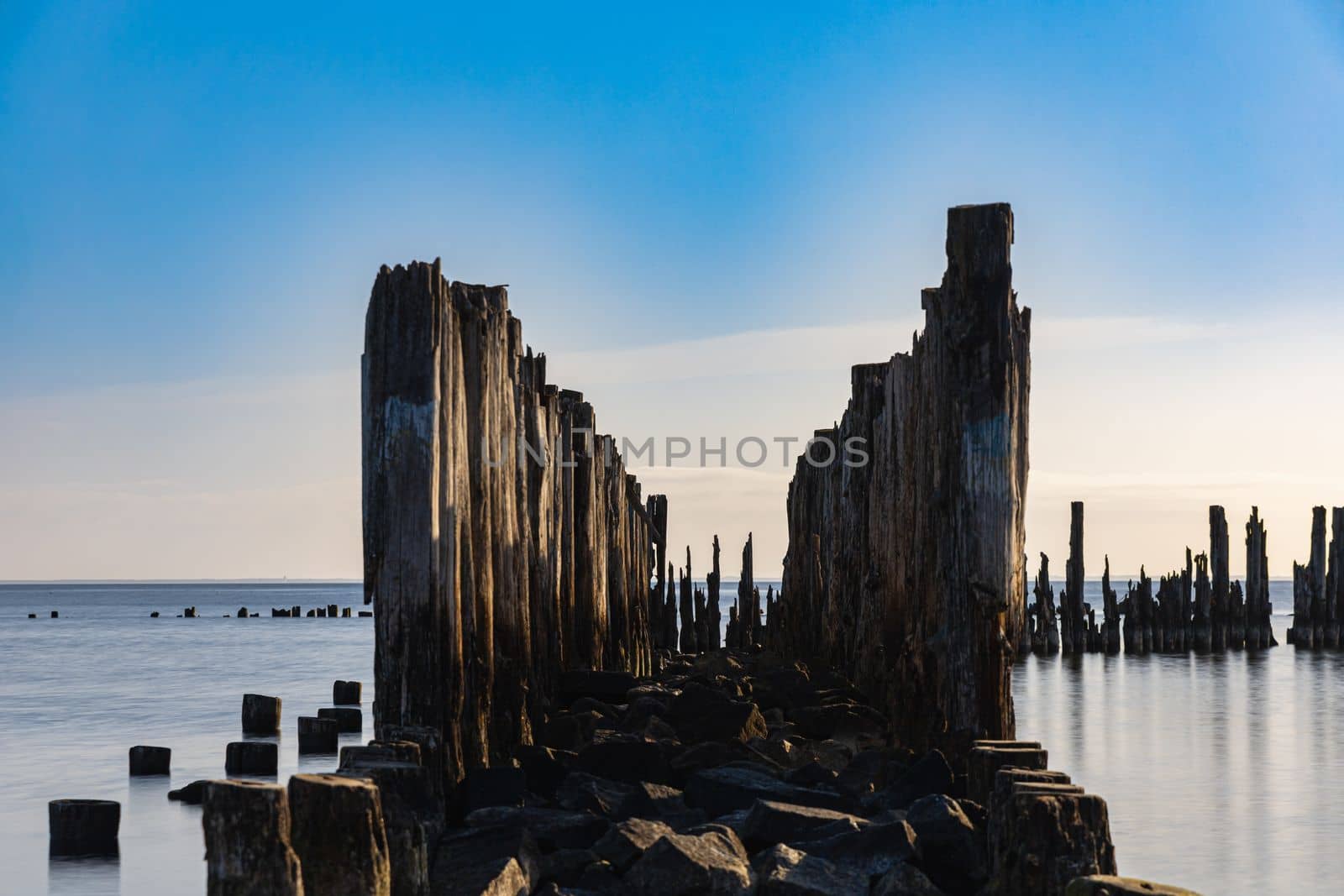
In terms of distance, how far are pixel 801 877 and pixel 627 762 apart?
2.84 meters

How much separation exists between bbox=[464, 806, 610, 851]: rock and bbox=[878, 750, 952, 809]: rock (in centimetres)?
154

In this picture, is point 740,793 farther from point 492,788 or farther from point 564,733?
point 564,733

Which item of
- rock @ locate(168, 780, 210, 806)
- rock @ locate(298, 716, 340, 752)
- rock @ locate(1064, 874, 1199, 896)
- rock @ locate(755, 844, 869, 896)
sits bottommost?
rock @ locate(168, 780, 210, 806)

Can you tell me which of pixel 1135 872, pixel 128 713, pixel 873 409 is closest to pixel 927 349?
pixel 1135 872

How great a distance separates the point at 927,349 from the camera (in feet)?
28.7

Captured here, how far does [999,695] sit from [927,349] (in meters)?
2.26

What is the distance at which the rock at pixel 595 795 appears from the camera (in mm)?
7543

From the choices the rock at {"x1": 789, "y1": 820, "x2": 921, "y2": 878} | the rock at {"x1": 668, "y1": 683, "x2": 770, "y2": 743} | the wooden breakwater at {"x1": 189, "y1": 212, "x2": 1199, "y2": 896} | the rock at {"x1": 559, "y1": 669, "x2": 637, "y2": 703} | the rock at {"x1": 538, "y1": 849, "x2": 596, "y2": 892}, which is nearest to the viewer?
the wooden breakwater at {"x1": 189, "y1": 212, "x2": 1199, "y2": 896}

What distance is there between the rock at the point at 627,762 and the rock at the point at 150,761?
5.71 m

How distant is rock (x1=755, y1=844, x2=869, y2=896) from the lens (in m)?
5.76

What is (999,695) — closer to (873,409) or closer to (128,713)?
(873,409)

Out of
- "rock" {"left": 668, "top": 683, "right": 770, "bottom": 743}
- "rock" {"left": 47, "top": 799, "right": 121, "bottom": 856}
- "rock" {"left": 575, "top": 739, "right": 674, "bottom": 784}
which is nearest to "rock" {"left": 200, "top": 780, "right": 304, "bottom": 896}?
"rock" {"left": 575, "top": 739, "right": 674, "bottom": 784}

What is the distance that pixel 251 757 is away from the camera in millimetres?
11633

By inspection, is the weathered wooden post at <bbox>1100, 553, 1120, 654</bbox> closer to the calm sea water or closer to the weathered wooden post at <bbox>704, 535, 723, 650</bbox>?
the calm sea water
